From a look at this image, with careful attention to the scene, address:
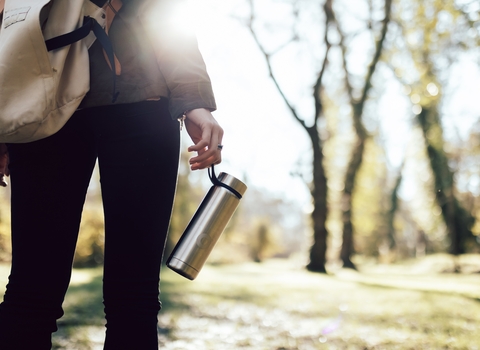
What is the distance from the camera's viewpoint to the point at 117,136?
121 centimetres

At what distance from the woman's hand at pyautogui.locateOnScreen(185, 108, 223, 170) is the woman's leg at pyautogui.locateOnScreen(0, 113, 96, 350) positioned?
276 mm

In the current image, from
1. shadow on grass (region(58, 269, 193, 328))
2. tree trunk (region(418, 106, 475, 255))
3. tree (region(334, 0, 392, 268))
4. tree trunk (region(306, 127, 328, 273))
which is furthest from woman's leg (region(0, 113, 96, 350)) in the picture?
tree trunk (region(418, 106, 475, 255))

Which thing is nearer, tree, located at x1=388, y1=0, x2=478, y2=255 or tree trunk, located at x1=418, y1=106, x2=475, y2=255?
tree, located at x1=388, y1=0, x2=478, y2=255

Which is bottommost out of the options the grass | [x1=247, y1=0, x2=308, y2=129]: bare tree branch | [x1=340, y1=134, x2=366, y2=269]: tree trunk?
the grass

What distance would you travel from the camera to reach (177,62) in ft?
4.19

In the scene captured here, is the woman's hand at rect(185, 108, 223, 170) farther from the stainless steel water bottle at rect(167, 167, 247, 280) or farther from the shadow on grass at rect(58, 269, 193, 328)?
the shadow on grass at rect(58, 269, 193, 328)

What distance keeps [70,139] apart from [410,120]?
71.0 feet

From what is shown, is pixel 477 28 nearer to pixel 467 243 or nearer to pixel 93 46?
pixel 93 46

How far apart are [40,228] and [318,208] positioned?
13.7m

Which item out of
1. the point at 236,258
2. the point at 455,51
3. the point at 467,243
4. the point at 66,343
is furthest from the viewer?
the point at 236,258

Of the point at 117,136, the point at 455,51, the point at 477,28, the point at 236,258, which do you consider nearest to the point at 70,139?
the point at 117,136

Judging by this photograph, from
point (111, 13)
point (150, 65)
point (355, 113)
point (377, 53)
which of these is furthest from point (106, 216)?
point (355, 113)

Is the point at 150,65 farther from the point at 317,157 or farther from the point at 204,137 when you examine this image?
the point at 317,157

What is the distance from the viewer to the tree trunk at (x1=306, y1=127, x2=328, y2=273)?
46.7 feet
